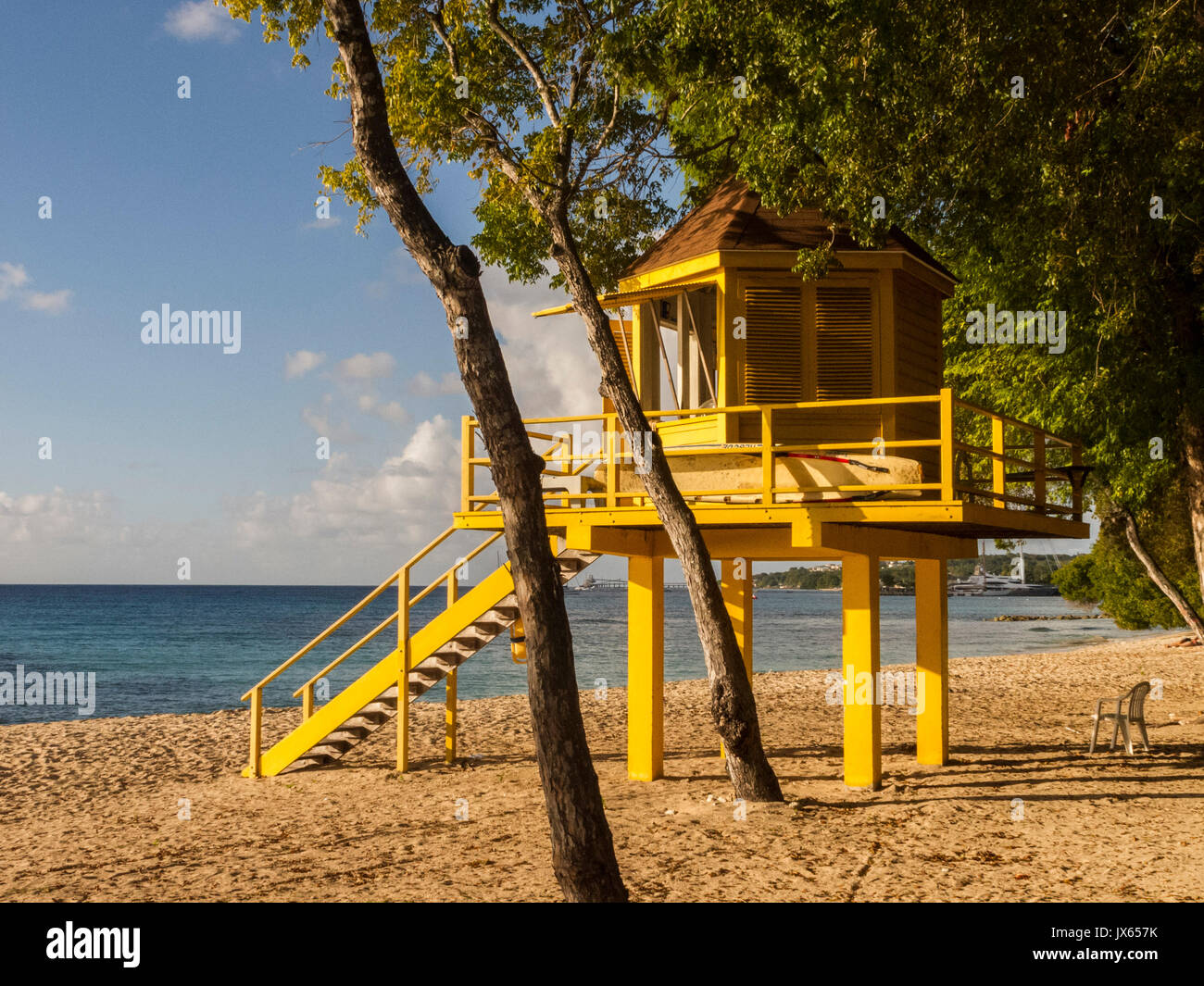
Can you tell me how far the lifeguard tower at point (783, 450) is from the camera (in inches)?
484

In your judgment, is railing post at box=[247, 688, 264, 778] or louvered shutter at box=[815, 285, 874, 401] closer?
louvered shutter at box=[815, 285, 874, 401]

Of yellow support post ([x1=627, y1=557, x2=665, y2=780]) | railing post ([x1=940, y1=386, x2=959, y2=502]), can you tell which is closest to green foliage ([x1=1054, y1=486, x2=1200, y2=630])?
yellow support post ([x1=627, y1=557, x2=665, y2=780])

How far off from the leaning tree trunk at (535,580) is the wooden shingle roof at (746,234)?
7.13m

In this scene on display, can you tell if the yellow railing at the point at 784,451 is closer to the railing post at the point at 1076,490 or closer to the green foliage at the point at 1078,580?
the railing post at the point at 1076,490

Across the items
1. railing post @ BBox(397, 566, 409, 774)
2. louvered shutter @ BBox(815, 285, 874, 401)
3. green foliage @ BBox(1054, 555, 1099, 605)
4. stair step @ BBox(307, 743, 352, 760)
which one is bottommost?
green foliage @ BBox(1054, 555, 1099, 605)

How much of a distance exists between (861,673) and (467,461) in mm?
5695

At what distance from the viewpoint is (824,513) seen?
470 inches

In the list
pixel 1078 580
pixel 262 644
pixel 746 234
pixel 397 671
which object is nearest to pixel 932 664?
pixel 746 234

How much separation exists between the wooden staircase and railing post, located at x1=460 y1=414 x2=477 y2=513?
1.61m

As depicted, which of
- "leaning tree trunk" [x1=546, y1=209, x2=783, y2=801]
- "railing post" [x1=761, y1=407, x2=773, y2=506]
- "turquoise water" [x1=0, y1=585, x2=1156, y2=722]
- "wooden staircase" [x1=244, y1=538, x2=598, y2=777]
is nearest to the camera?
"leaning tree trunk" [x1=546, y1=209, x2=783, y2=801]

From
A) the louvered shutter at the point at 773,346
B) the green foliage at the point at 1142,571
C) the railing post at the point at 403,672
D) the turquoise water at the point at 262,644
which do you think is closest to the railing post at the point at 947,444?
the louvered shutter at the point at 773,346

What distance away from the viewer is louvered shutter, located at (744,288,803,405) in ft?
44.5

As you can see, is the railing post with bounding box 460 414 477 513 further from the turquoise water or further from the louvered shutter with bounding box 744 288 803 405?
the turquoise water
